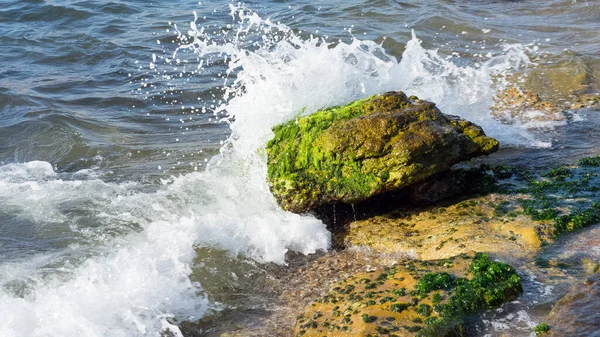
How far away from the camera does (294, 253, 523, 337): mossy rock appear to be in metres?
4.36

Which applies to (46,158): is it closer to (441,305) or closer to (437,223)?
(437,223)

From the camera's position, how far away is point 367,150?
603cm

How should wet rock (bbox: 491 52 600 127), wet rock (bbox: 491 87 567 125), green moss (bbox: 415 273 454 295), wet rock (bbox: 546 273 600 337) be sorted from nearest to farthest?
1. wet rock (bbox: 546 273 600 337)
2. green moss (bbox: 415 273 454 295)
3. wet rock (bbox: 491 87 567 125)
4. wet rock (bbox: 491 52 600 127)

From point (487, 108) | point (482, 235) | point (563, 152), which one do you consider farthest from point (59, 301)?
point (487, 108)

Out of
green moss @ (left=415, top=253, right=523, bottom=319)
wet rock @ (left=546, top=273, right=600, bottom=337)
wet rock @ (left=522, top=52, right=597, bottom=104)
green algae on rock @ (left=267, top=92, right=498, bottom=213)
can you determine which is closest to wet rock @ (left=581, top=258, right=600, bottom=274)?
wet rock @ (left=546, top=273, right=600, bottom=337)

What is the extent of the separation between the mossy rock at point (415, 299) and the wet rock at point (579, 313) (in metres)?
0.40

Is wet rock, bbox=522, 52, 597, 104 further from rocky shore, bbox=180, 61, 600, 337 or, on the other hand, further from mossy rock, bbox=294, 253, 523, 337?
mossy rock, bbox=294, 253, 523, 337

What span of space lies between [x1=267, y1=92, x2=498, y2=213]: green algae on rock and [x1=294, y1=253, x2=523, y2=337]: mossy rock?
3.79ft

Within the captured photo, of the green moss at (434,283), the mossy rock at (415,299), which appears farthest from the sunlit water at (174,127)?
the green moss at (434,283)

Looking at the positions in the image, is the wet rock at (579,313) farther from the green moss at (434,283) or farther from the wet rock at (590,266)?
the green moss at (434,283)

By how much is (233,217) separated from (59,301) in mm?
2070

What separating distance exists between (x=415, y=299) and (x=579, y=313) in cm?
110

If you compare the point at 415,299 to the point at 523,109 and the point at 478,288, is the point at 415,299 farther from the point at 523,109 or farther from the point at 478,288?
the point at 523,109

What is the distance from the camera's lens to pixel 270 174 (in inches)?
261
